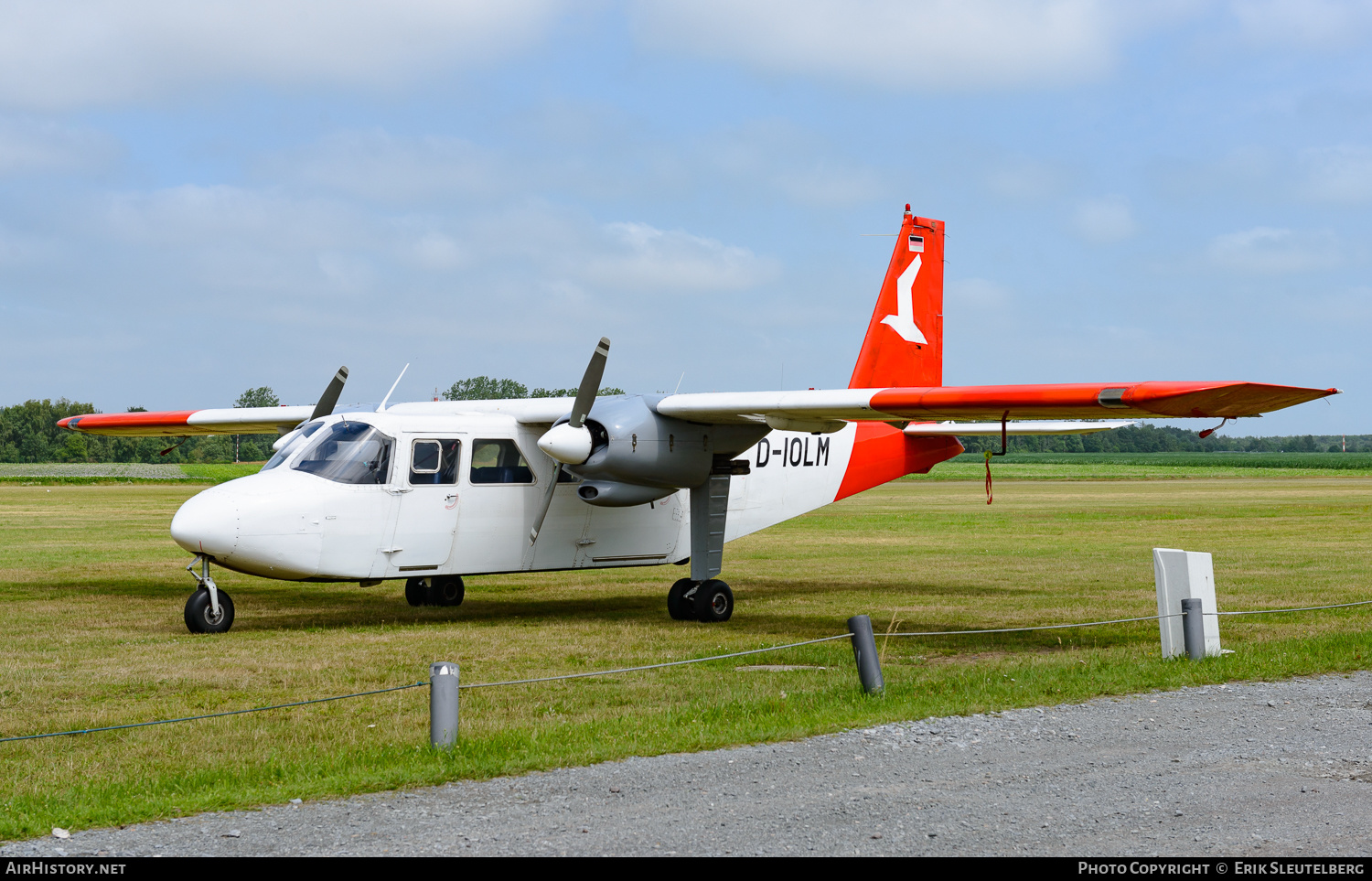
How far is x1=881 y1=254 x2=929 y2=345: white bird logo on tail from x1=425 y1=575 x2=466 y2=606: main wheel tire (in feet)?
25.1

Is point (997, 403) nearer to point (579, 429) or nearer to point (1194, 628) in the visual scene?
point (1194, 628)

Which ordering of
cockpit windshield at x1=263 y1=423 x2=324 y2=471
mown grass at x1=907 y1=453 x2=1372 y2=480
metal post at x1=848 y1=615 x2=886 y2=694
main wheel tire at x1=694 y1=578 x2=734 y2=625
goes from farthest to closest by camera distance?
mown grass at x1=907 y1=453 x2=1372 y2=480, main wheel tire at x1=694 y1=578 x2=734 y2=625, cockpit windshield at x1=263 y1=423 x2=324 y2=471, metal post at x1=848 y1=615 x2=886 y2=694

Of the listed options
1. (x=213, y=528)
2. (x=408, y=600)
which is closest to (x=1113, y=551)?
(x=408, y=600)

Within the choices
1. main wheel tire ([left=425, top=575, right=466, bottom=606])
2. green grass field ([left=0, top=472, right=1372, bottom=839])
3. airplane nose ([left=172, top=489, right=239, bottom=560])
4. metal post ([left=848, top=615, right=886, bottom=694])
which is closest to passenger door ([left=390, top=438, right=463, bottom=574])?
green grass field ([left=0, top=472, right=1372, bottom=839])

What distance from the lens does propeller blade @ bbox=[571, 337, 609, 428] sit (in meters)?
15.0

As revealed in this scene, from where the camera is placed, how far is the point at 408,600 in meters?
18.0

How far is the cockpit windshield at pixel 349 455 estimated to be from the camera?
47.6ft

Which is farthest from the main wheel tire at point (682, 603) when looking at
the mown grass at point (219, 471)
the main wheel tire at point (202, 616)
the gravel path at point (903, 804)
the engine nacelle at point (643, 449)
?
the mown grass at point (219, 471)

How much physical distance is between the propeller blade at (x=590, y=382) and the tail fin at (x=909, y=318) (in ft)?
17.9

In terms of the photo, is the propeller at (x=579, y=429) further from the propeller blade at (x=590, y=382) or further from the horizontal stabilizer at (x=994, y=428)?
the horizontal stabilizer at (x=994, y=428)

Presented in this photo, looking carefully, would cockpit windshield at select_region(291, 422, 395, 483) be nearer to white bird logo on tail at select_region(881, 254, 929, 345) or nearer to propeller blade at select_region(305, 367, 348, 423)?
propeller blade at select_region(305, 367, 348, 423)

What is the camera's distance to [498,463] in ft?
52.4

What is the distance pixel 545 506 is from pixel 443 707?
316 inches
